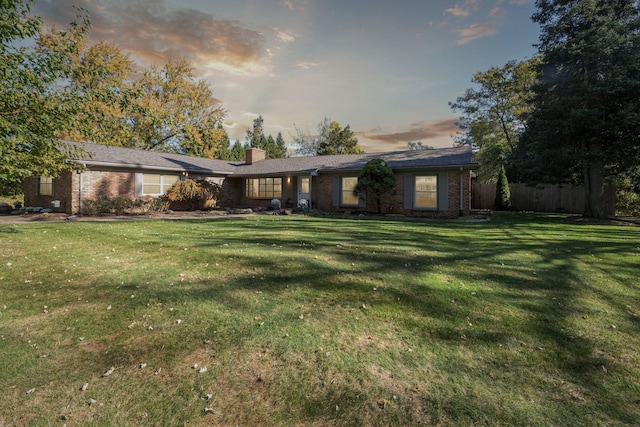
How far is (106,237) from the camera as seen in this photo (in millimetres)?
8219

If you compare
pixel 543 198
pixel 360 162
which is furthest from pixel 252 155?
pixel 543 198

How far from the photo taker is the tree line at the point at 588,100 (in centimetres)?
1301

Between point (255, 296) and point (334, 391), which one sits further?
point (255, 296)

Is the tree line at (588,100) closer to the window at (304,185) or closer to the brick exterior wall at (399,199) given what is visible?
the brick exterior wall at (399,199)

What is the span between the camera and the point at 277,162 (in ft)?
75.7

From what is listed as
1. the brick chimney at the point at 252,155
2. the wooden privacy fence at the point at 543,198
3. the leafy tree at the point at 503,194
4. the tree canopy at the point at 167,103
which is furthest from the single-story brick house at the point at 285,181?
the tree canopy at the point at 167,103

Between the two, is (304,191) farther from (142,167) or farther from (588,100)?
(588,100)

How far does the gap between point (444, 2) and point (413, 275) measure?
42.5ft

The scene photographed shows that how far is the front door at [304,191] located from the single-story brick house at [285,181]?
0.20 ft

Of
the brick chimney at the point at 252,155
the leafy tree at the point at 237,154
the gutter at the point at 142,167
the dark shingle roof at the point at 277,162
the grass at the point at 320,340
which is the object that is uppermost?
the leafy tree at the point at 237,154

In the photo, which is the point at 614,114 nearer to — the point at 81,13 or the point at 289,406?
the point at 289,406

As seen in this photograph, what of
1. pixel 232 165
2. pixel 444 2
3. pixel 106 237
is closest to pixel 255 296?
pixel 106 237

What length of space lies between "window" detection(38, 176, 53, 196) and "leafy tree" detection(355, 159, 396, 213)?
15857 mm

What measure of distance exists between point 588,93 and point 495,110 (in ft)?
56.5
